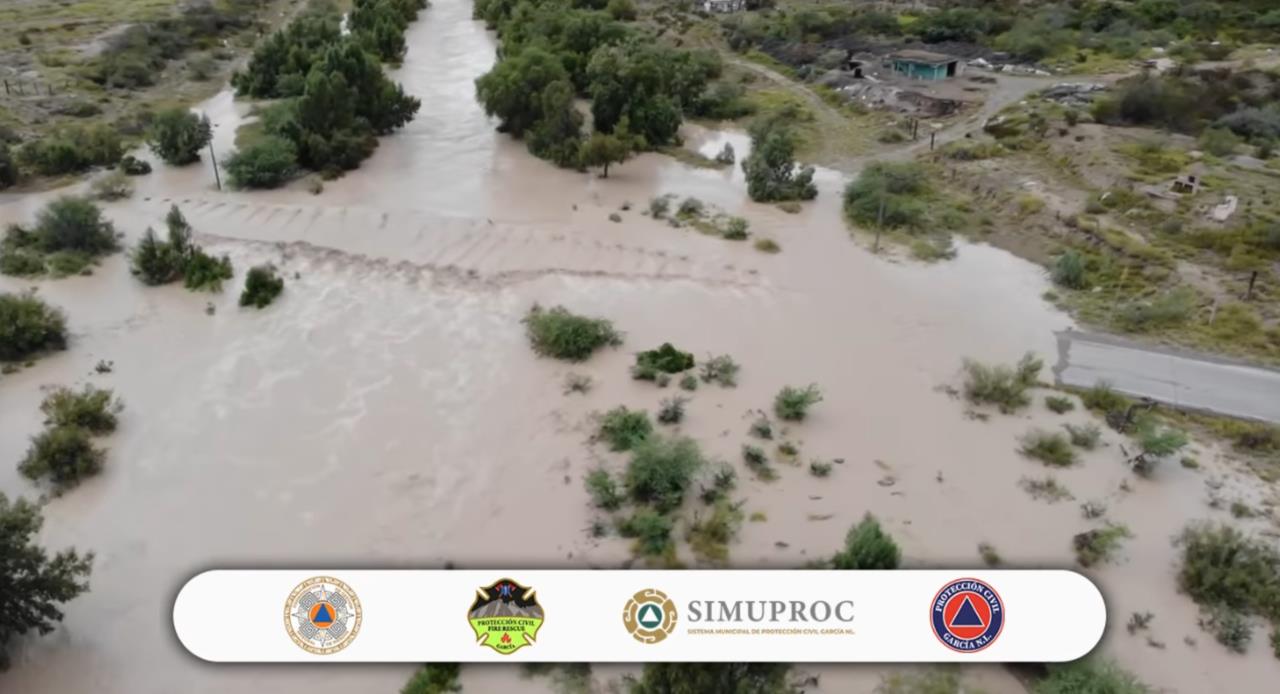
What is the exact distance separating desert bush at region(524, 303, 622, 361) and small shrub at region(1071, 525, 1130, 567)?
1163cm

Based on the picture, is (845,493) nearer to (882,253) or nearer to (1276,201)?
(882,253)

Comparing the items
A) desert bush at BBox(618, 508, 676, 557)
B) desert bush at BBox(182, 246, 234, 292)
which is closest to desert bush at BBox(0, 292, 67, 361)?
desert bush at BBox(182, 246, 234, 292)

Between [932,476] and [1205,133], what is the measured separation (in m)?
28.8

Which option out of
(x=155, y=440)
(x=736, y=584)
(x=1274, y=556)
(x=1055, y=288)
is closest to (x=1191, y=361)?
(x=1055, y=288)

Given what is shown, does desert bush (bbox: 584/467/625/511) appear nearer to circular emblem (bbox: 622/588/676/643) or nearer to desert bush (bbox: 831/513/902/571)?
desert bush (bbox: 831/513/902/571)

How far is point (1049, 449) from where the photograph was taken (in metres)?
18.2

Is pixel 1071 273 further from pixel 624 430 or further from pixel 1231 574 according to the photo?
pixel 624 430

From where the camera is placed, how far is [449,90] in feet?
151

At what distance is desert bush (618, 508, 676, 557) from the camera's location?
50.3 feet

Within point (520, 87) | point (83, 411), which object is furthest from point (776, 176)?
point (83, 411)

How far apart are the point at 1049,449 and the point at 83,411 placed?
21178mm

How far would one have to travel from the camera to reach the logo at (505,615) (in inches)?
370

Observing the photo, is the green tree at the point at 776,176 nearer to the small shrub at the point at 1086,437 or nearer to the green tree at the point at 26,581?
the small shrub at the point at 1086,437

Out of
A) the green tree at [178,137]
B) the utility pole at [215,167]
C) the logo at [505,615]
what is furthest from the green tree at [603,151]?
the logo at [505,615]
